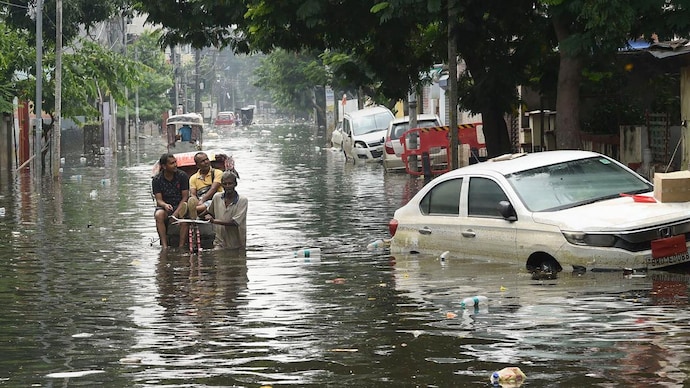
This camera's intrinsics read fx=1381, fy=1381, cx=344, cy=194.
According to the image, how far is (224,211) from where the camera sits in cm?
1836

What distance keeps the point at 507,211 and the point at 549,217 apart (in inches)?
22.3

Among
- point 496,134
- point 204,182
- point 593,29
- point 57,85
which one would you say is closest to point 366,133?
point 57,85

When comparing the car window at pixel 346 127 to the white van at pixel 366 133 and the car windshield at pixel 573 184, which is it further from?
the car windshield at pixel 573 184

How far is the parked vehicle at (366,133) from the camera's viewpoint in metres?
47.3

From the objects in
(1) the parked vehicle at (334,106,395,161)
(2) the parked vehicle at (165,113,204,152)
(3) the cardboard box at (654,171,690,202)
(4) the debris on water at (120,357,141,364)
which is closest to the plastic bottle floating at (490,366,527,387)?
(4) the debris on water at (120,357,141,364)

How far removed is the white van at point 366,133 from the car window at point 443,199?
30465mm

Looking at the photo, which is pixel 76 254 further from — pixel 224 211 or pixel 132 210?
pixel 132 210

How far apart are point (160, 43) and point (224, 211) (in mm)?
17054

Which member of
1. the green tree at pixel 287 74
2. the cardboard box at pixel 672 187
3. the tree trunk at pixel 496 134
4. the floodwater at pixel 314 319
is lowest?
the floodwater at pixel 314 319

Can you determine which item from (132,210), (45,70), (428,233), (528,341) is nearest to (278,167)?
(45,70)

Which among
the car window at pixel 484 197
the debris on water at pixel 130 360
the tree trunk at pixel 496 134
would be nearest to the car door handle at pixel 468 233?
the car window at pixel 484 197

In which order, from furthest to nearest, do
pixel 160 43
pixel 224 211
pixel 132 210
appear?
1. pixel 160 43
2. pixel 132 210
3. pixel 224 211

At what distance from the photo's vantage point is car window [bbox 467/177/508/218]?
14766mm

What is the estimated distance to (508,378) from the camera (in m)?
8.38
